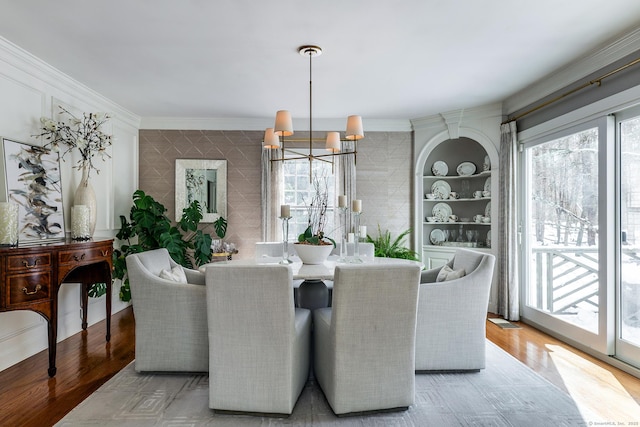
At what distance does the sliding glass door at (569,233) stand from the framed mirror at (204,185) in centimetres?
375

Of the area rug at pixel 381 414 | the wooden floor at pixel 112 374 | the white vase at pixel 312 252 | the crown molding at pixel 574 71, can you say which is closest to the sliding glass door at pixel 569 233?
the wooden floor at pixel 112 374

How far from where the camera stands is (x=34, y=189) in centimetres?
330

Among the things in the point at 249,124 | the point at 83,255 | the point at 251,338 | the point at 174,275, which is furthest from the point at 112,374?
the point at 249,124

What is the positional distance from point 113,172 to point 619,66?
5.16 meters

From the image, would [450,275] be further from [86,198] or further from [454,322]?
[86,198]

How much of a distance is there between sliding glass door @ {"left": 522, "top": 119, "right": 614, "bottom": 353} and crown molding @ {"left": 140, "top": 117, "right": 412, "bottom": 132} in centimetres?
180

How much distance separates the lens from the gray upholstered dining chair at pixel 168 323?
273 cm

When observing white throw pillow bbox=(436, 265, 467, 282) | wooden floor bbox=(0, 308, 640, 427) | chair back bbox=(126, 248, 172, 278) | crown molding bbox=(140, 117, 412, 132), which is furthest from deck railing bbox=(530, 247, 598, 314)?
chair back bbox=(126, 248, 172, 278)

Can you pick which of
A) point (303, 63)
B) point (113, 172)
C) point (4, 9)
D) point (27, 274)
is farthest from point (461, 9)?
point (113, 172)

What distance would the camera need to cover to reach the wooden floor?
7.60 feet

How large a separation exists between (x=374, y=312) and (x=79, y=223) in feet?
8.98

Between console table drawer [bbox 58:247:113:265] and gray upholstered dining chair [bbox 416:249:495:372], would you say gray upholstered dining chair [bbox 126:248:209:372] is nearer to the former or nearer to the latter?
console table drawer [bbox 58:247:113:265]

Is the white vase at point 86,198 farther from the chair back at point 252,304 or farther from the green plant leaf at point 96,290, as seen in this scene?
the chair back at point 252,304

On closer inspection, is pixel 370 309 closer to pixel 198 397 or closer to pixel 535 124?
pixel 198 397
